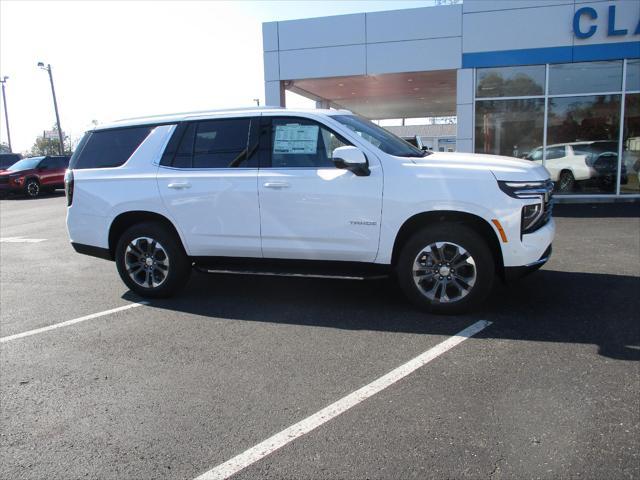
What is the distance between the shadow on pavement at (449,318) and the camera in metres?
4.45

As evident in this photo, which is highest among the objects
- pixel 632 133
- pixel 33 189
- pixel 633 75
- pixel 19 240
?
pixel 633 75

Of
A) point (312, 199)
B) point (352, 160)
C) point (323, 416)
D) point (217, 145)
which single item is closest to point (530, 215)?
point (352, 160)

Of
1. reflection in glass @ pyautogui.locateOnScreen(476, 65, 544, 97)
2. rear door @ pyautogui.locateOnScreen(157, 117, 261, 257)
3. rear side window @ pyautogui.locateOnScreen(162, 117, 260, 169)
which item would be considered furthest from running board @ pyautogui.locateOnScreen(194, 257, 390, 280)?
reflection in glass @ pyautogui.locateOnScreen(476, 65, 544, 97)

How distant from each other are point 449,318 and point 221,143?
9.60 ft

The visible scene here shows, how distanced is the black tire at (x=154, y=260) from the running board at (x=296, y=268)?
0.75 feet

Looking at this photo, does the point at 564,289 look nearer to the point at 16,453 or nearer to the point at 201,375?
the point at 201,375

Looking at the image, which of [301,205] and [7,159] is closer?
[301,205]

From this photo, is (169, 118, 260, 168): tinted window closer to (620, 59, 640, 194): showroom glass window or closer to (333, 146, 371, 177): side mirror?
(333, 146, 371, 177): side mirror

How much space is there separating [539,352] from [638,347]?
0.79 metres

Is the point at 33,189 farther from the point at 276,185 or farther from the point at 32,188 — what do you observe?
the point at 276,185

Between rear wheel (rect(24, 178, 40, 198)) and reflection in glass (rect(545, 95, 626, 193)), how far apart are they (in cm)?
1991

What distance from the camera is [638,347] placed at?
4059 mm

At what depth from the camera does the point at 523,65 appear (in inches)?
521

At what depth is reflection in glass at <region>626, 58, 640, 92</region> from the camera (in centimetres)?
1275
